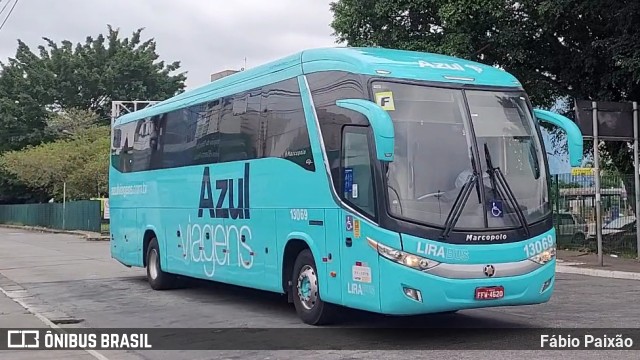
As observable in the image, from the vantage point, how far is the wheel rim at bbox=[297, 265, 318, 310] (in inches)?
404

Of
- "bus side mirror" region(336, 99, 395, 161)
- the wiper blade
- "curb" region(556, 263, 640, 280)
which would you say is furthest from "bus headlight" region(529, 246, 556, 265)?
"curb" region(556, 263, 640, 280)

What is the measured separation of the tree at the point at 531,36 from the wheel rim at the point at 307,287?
1109cm

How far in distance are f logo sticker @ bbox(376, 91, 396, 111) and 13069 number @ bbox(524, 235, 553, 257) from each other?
2223 mm

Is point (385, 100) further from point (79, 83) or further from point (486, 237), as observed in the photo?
point (79, 83)

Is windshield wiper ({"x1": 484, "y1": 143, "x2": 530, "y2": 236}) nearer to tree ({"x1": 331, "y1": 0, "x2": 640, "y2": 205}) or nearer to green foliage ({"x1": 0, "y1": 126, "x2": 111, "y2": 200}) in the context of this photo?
tree ({"x1": 331, "y1": 0, "x2": 640, "y2": 205})

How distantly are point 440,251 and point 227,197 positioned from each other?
4853 millimetres

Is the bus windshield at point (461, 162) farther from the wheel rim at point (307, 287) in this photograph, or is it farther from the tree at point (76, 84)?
the tree at point (76, 84)

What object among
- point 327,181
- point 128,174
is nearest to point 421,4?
point 128,174

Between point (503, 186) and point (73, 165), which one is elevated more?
point (73, 165)

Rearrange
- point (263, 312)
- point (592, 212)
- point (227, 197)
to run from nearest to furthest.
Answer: point (263, 312)
point (227, 197)
point (592, 212)

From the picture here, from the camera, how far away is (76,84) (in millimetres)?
61281

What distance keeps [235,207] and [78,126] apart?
4768 cm

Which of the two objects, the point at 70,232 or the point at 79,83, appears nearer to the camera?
the point at 70,232

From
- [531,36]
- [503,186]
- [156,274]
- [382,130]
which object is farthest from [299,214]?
[531,36]
